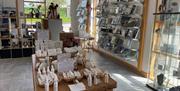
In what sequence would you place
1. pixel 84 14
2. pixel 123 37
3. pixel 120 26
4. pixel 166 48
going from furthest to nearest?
pixel 84 14
pixel 120 26
pixel 123 37
pixel 166 48

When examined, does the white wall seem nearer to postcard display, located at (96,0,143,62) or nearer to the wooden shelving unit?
the wooden shelving unit

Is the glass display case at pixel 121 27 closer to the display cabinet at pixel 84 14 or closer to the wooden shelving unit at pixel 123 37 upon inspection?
the wooden shelving unit at pixel 123 37

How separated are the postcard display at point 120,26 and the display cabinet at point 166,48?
0.88 meters

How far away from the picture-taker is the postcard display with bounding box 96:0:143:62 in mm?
4621

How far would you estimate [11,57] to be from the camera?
5.54 metres

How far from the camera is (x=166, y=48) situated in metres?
3.31

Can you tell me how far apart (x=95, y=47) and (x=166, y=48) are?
3792mm

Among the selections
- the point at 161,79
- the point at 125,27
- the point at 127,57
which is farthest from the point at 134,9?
the point at 161,79

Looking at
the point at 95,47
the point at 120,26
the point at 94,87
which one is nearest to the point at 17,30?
the point at 95,47

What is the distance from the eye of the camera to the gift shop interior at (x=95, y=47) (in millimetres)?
2043

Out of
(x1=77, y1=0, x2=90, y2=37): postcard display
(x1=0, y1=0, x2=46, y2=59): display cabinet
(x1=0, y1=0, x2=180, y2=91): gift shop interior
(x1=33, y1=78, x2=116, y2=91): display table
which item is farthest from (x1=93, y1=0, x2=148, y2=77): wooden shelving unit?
(x1=33, y1=78, x2=116, y2=91): display table

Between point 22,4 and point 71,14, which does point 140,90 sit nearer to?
point 22,4

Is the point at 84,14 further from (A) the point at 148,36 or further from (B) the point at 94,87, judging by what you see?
(B) the point at 94,87

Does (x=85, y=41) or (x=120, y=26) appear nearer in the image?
(x=120, y=26)
